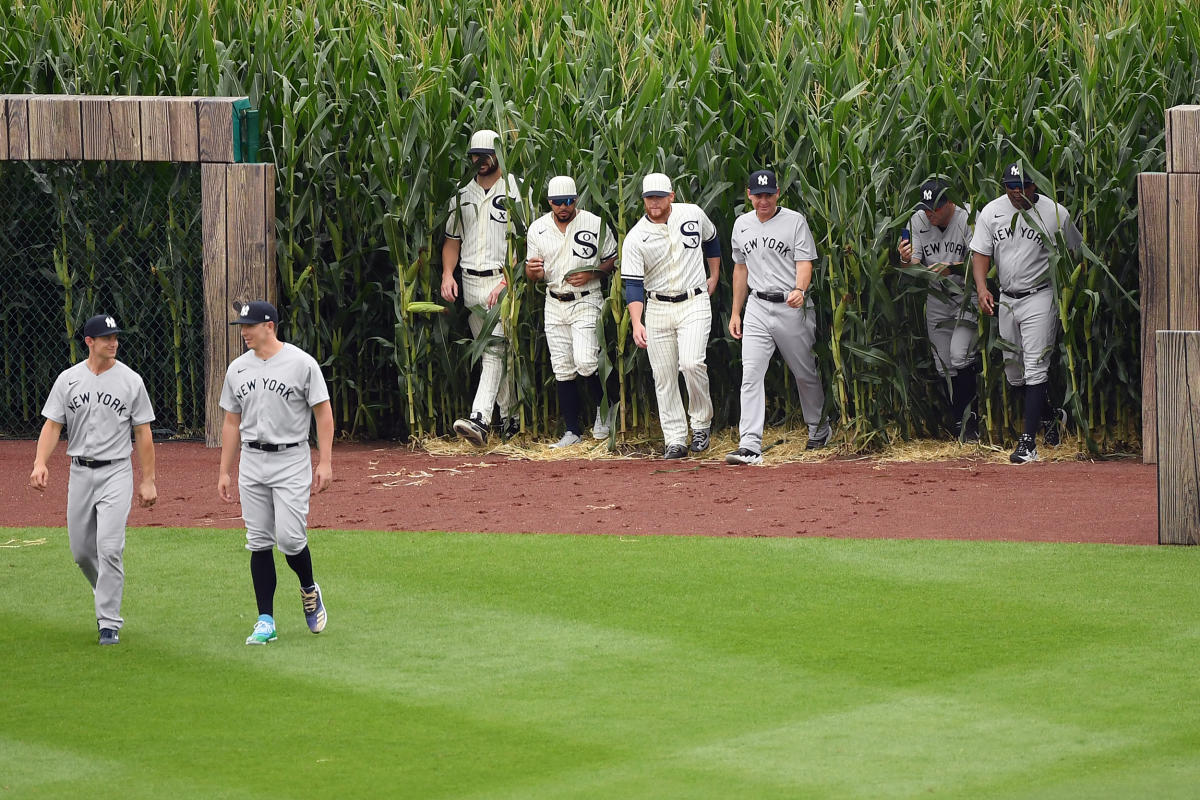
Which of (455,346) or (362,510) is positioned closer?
(362,510)

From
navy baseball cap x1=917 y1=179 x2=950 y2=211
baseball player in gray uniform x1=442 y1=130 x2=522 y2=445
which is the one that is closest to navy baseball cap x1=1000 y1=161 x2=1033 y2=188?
navy baseball cap x1=917 y1=179 x2=950 y2=211

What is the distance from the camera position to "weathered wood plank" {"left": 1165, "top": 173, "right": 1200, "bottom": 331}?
13.1 metres

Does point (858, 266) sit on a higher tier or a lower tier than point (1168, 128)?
lower

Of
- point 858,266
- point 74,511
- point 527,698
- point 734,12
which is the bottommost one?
point 527,698

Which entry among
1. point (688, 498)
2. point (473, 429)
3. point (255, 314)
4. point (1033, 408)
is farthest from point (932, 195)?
point (255, 314)

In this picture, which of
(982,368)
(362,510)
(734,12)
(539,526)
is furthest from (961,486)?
(734,12)

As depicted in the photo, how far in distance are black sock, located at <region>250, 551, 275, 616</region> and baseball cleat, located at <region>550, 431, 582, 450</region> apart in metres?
6.18

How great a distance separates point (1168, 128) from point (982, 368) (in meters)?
2.41

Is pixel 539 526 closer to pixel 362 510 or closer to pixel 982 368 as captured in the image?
pixel 362 510

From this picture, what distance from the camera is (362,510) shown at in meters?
11.9

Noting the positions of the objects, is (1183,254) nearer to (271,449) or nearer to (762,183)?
(762,183)

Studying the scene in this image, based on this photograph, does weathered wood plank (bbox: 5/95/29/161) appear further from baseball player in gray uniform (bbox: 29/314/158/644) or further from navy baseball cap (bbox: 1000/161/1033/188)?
navy baseball cap (bbox: 1000/161/1033/188)

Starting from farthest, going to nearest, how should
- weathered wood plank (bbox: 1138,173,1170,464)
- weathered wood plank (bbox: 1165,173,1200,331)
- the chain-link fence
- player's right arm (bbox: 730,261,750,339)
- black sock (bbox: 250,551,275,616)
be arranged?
the chain-link fence, player's right arm (bbox: 730,261,750,339), weathered wood plank (bbox: 1138,173,1170,464), weathered wood plank (bbox: 1165,173,1200,331), black sock (bbox: 250,551,275,616)

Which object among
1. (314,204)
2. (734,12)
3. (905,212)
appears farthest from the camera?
(734,12)
